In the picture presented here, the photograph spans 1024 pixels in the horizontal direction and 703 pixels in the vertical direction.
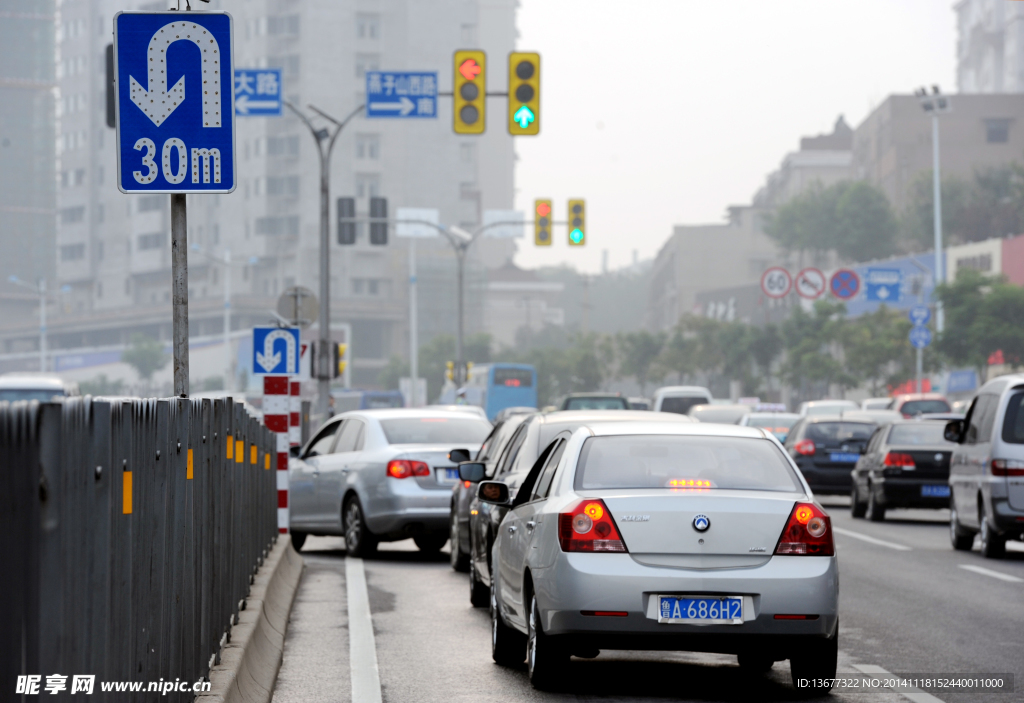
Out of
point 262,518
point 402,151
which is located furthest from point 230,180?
point 402,151

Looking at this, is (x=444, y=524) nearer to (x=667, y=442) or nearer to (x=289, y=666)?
(x=289, y=666)

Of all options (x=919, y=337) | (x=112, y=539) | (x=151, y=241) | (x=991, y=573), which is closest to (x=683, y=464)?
(x=112, y=539)

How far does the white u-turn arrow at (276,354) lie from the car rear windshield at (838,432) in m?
11.9

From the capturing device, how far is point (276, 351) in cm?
1941

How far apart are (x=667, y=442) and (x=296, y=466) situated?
10846 mm

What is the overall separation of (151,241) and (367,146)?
21508 millimetres

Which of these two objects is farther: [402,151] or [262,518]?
[402,151]

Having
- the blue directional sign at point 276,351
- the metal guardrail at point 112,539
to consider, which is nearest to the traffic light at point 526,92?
the blue directional sign at point 276,351

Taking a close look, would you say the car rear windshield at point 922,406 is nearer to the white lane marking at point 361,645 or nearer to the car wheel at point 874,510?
the car wheel at point 874,510

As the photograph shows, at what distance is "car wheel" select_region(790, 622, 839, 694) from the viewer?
8008 millimetres

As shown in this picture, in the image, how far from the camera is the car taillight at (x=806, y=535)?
7.92 meters

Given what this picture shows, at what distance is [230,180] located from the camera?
296 inches

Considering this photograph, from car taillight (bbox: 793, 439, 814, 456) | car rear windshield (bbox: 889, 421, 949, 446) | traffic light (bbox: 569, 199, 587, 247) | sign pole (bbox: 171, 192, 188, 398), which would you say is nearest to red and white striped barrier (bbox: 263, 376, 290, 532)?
sign pole (bbox: 171, 192, 188, 398)

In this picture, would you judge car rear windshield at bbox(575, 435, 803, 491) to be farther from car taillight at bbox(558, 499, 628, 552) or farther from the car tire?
the car tire
